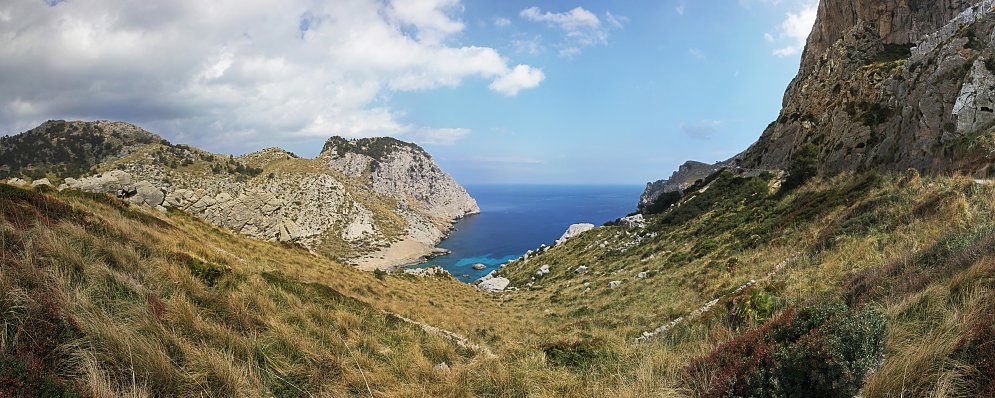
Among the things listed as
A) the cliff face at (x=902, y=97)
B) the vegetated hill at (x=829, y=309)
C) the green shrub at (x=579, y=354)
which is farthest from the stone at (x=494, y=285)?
the green shrub at (x=579, y=354)

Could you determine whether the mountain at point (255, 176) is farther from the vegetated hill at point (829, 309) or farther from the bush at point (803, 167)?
the bush at point (803, 167)

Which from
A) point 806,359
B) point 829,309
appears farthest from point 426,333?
point 829,309

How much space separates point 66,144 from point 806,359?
146907 millimetres

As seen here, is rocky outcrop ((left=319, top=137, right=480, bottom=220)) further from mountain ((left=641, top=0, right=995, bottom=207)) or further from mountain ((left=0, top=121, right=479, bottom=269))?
mountain ((left=641, top=0, right=995, bottom=207))

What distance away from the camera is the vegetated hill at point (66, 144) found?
89375mm

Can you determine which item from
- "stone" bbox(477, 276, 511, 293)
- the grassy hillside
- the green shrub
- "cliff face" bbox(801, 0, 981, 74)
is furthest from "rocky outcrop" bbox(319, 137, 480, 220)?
the green shrub

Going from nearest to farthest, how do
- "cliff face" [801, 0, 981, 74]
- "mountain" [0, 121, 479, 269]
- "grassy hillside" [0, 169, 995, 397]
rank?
"grassy hillside" [0, 169, 995, 397]
"cliff face" [801, 0, 981, 74]
"mountain" [0, 121, 479, 269]

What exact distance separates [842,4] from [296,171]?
5011 inches

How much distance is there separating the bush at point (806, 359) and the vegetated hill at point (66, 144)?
374 feet

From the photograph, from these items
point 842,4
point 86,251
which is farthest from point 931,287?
point 842,4

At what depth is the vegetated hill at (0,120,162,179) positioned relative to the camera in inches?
3519

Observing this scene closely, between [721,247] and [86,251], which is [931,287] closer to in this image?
[86,251]

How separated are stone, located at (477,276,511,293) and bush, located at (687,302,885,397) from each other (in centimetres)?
3755

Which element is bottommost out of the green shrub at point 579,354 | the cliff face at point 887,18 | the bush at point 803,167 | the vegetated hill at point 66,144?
the green shrub at point 579,354
